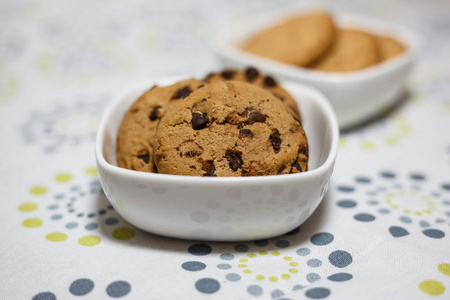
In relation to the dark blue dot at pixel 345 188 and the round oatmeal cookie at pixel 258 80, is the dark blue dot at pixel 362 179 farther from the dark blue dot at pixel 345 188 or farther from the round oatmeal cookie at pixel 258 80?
the round oatmeal cookie at pixel 258 80

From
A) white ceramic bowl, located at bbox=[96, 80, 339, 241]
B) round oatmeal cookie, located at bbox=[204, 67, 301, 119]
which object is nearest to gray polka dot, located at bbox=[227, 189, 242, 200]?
white ceramic bowl, located at bbox=[96, 80, 339, 241]

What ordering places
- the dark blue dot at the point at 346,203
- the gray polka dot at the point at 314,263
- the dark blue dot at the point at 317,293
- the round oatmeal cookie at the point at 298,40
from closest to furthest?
the dark blue dot at the point at 317,293 → the gray polka dot at the point at 314,263 → the dark blue dot at the point at 346,203 → the round oatmeal cookie at the point at 298,40

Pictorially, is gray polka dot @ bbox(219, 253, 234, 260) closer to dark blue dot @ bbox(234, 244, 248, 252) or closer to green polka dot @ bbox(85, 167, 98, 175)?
dark blue dot @ bbox(234, 244, 248, 252)

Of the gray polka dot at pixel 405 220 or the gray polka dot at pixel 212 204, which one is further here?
the gray polka dot at pixel 405 220

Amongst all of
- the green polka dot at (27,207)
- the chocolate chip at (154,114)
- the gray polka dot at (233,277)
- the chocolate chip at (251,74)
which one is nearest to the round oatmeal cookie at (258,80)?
the chocolate chip at (251,74)

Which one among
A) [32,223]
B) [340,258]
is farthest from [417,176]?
[32,223]

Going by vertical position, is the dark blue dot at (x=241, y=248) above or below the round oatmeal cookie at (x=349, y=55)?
below

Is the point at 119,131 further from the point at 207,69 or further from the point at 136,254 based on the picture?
the point at 207,69
